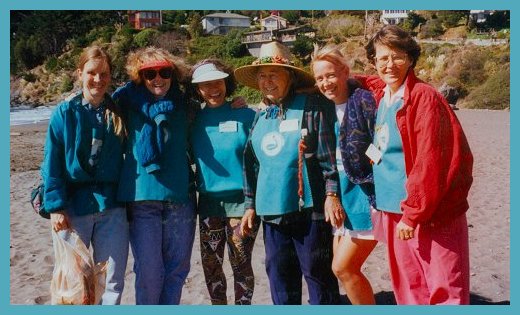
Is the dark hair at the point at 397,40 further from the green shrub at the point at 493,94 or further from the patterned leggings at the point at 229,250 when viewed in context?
the green shrub at the point at 493,94

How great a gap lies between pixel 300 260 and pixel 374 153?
34.8 inches

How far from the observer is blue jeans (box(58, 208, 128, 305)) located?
13.3ft

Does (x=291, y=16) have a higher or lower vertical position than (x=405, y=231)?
higher

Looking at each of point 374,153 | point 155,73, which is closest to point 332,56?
point 374,153

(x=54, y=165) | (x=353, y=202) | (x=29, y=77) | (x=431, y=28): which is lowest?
(x=353, y=202)

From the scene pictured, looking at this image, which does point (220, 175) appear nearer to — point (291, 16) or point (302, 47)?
point (302, 47)

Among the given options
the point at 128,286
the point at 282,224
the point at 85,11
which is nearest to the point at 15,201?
the point at 128,286

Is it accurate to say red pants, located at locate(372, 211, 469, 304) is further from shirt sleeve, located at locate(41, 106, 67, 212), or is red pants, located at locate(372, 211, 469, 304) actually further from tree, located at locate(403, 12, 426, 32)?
shirt sleeve, located at locate(41, 106, 67, 212)

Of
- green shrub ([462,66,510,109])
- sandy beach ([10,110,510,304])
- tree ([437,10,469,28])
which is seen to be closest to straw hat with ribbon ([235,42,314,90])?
tree ([437,10,469,28])

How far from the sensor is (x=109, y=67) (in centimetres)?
403

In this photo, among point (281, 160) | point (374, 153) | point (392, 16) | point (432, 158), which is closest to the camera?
point (432, 158)

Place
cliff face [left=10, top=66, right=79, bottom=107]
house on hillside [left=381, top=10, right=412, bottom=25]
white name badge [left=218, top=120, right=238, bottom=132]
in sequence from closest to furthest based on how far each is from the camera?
white name badge [left=218, top=120, right=238, bottom=132], house on hillside [left=381, top=10, right=412, bottom=25], cliff face [left=10, top=66, right=79, bottom=107]

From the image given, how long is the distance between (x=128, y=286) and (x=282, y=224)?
243 centimetres

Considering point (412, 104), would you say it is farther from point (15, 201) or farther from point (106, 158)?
point (15, 201)
